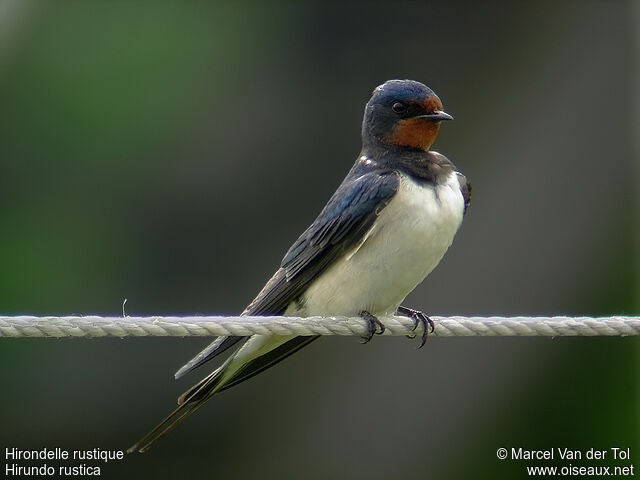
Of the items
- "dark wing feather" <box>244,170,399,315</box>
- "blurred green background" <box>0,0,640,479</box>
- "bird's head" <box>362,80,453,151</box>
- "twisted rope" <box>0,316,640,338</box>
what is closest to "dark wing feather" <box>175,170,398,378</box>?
"dark wing feather" <box>244,170,399,315</box>

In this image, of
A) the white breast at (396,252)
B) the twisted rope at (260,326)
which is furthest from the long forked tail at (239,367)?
the twisted rope at (260,326)

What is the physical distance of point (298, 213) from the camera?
5.37 m

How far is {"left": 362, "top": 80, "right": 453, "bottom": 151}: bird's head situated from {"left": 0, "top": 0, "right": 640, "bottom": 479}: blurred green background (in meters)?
2.05

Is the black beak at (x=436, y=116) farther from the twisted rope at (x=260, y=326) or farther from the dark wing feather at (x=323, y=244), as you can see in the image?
the twisted rope at (x=260, y=326)

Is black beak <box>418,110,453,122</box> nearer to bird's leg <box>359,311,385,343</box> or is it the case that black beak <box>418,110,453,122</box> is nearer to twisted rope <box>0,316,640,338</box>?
bird's leg <box>359,311,385,343</box>

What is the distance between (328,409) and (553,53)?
213 cm

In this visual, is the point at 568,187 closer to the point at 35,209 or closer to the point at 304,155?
the point at 304,155

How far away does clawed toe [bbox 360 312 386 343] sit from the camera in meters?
2.74

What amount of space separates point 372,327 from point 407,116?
2.02 ft

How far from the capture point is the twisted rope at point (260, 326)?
214 cm

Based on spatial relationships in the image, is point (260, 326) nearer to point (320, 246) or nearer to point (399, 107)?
point (320, 246)

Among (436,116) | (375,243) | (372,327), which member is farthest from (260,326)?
(436,116)

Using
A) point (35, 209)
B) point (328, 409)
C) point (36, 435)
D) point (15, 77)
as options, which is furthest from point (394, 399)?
point (15, 77)

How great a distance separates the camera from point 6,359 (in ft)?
17.1
